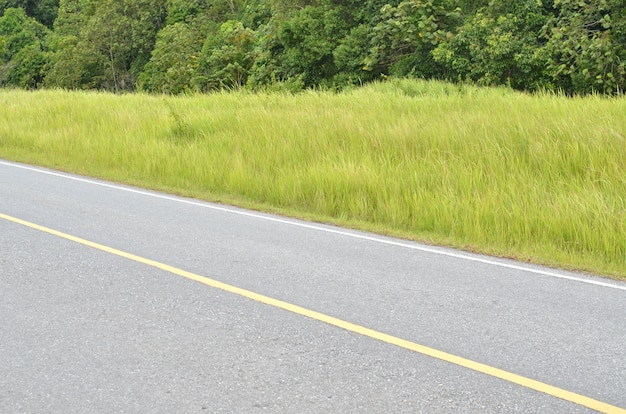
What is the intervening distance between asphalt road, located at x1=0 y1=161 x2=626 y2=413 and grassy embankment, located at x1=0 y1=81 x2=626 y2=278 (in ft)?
5.05

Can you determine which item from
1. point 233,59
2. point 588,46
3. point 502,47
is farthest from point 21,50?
point 588,46

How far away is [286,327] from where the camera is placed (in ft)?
18.8

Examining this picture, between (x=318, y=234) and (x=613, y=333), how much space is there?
4529 millimetres

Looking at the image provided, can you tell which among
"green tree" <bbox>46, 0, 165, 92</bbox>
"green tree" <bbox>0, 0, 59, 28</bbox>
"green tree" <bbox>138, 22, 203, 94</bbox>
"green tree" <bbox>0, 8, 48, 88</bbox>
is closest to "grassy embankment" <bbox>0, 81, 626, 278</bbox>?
"green tree" <bbox>138, 22, 203, 94</bbox>

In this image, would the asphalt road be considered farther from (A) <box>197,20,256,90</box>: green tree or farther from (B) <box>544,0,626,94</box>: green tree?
(A) <box>197,20,256,90</box>: green tree

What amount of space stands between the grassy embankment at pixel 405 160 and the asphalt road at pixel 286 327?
1540 millimetres

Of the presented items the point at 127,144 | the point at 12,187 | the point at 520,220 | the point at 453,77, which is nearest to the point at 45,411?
the point at 520,220

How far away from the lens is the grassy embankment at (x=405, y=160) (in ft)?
31.5

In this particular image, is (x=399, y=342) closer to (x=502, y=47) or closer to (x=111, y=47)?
(x=502, y=47)

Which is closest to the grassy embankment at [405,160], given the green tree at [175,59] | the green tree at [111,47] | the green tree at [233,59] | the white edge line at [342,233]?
the white edge line at [342,233]

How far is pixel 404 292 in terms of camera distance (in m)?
6.69

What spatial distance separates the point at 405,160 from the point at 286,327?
7404 millimetres

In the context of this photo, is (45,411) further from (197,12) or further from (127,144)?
(197,12)

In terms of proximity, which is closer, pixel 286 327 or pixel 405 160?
pixel 286 327
